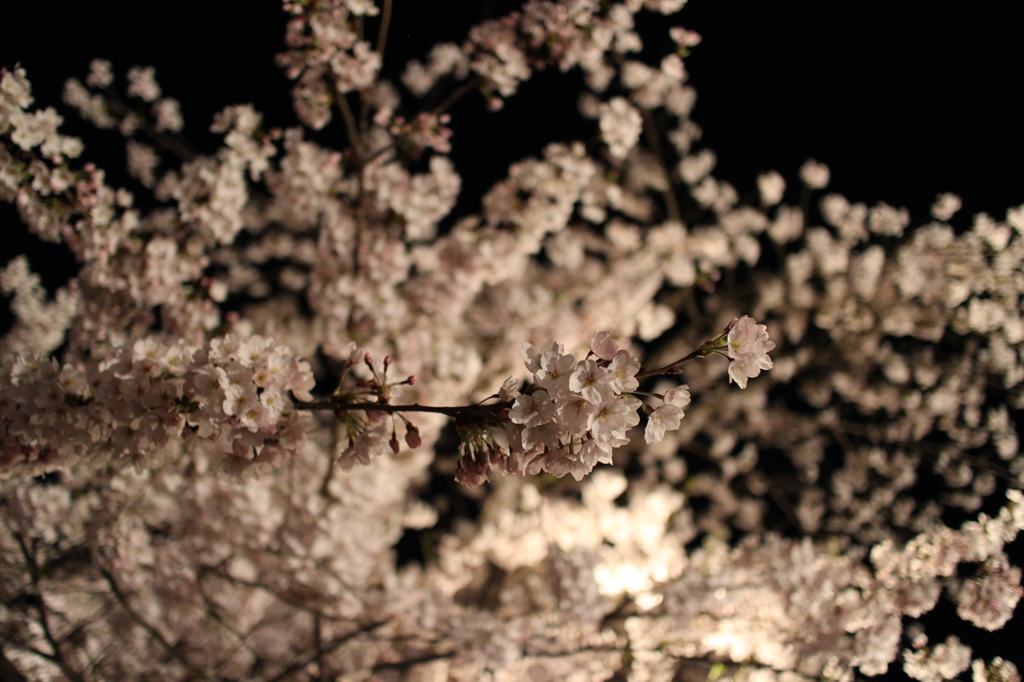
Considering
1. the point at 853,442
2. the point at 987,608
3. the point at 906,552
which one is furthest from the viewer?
the point at 853,442

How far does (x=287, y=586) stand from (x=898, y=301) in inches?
154

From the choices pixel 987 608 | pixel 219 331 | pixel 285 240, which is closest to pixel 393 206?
pixel 219 331

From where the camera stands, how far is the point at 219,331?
2.79 metres

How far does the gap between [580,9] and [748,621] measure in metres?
2.95

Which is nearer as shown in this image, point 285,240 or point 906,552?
point 906,552

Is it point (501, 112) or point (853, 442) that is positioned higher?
point (501, 112)

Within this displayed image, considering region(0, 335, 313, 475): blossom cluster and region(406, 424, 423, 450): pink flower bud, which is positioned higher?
region(0, 335, 313, 475): blossom cluster

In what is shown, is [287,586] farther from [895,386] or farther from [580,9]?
[895,386]

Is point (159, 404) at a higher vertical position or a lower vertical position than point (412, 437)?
higher

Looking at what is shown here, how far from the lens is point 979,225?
3.20m

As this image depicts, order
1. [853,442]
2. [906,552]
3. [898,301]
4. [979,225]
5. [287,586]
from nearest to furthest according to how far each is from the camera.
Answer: [906,552], [287,586], [979,225], [898,301], [853,442]

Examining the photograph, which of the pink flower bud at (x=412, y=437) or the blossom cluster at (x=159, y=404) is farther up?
the blossom cluster at (x=159, y=404)

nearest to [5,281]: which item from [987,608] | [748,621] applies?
[748,621]

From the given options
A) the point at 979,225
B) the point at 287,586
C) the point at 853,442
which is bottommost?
the point at 287,586
